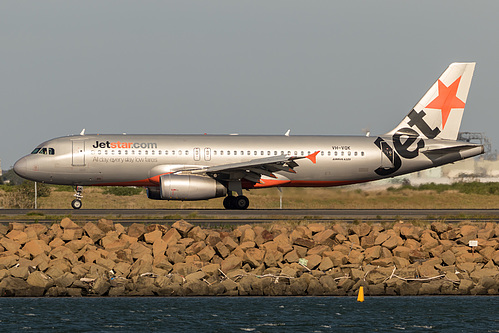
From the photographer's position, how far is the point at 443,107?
4500 centimetres

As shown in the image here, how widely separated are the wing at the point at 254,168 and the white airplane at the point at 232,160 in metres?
0.05

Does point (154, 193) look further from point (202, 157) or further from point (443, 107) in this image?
point (443, 107)

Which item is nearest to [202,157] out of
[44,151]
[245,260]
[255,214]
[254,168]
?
[254,168]

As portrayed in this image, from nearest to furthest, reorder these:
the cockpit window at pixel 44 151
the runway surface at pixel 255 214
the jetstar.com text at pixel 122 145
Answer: the runway surface at pixel 255 214 → the jetstar.com text at pixel 122 145 → the cockpit window at pixel 44 151

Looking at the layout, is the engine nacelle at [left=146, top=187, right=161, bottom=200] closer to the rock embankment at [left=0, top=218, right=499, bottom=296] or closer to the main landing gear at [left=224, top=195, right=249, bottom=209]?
the main landing gear at [left=224, top=195, right=249, bottom=209]

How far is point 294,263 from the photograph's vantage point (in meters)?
24.2

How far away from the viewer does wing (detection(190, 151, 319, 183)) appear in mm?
38750

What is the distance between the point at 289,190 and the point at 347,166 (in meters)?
3.43

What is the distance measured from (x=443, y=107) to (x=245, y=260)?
24.6 metres

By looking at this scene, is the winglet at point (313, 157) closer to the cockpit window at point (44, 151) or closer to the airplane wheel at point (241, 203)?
the airplane wheel at point (241, 203)

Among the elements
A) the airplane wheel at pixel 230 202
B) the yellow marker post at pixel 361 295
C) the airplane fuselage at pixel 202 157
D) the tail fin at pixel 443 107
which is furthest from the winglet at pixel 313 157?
the yellow marker post at pixel 361 295

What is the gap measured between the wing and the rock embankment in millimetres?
10671

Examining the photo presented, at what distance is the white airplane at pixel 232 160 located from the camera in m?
39.6

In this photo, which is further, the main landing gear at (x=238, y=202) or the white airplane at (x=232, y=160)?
the main landing gear at (x=238, y=202)
